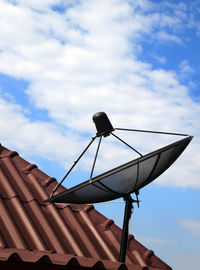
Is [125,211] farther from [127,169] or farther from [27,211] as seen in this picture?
[27,211]

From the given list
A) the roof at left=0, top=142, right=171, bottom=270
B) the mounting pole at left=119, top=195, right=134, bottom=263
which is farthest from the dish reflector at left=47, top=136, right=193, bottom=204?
the roof at left=0, top=142, right=171, bottom=270

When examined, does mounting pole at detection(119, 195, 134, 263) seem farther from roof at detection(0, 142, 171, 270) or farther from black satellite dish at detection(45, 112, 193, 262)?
roof at detection(0, 142, 171, 270)

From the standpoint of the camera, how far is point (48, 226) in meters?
7.02

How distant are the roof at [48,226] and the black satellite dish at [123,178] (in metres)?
0.72

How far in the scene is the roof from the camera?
21.0 feet

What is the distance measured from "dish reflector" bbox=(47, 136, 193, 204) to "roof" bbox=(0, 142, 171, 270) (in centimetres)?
73

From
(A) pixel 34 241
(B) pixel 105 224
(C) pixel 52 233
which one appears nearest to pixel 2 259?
(A) pixel 34 241

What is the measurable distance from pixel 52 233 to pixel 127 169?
1.80 metres

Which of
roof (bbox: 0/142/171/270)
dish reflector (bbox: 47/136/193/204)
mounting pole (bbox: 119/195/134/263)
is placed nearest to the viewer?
dish reflector (bbox: 47/136/193/204)

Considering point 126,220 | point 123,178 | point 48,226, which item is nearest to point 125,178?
point 123,178

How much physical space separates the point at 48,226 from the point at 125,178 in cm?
171

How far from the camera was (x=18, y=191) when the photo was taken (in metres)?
7.64

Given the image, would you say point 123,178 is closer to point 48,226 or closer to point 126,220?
point 126,220

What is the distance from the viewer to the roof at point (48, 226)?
21.0ft
